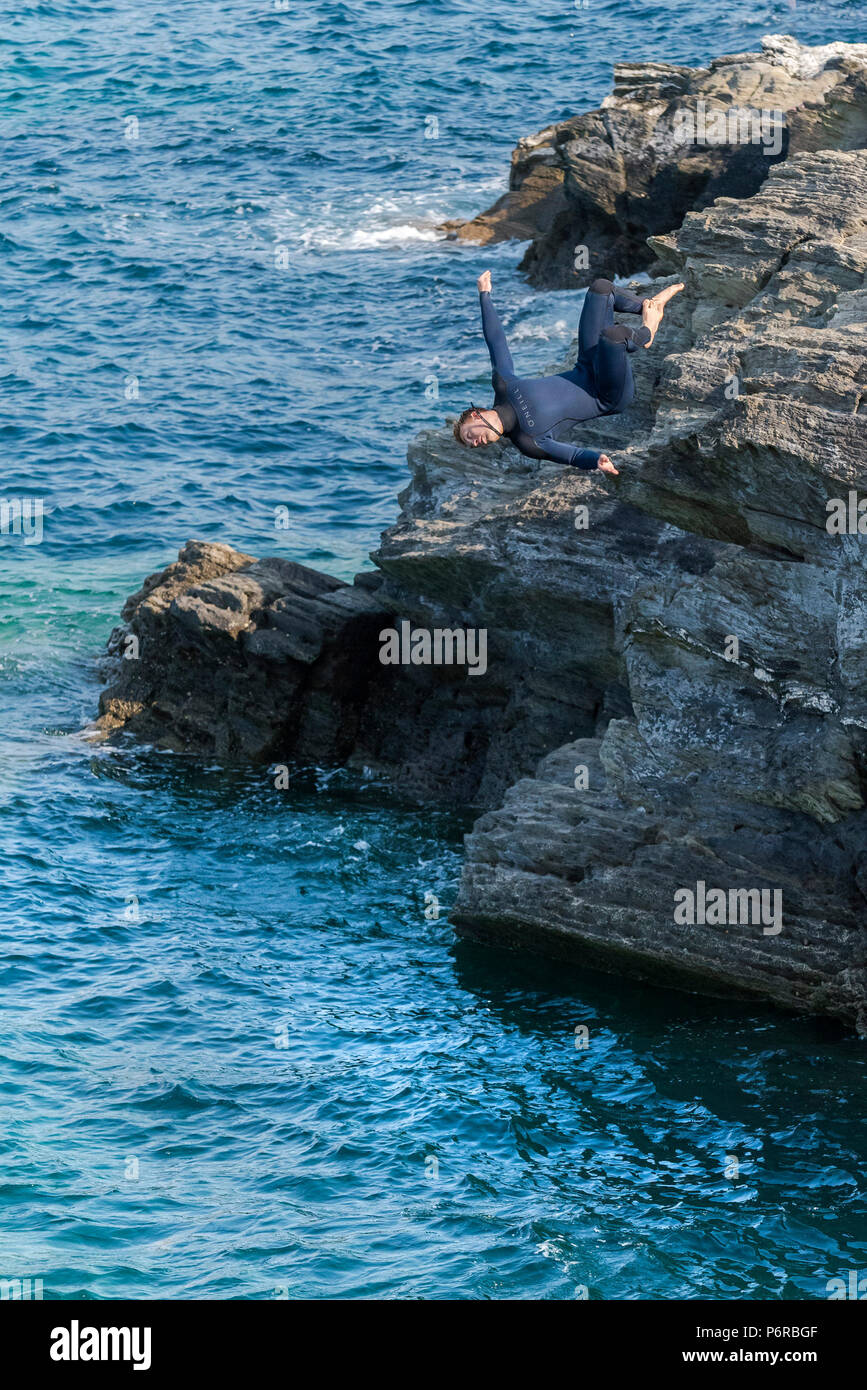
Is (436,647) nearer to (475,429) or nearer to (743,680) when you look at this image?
(743,680)

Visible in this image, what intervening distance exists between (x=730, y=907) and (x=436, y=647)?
9.82 m

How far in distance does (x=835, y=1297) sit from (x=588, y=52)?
68.7m

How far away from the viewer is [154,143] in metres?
70.0

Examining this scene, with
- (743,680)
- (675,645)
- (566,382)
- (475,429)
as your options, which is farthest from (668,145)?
(475,429)

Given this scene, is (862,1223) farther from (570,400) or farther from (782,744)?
(570,400)

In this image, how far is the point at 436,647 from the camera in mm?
30078

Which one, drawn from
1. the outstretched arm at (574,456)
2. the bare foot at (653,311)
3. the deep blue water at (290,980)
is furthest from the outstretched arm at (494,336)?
the deep blue water at (290,980)

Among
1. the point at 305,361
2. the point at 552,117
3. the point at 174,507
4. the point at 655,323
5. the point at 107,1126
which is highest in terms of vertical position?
the point at 552,117

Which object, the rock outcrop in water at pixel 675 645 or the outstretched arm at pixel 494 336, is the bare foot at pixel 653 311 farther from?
the rock outcrop in water at pixel 675 645

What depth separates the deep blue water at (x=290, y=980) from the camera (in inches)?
715

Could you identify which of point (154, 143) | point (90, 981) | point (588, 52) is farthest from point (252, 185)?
point (90, 981)

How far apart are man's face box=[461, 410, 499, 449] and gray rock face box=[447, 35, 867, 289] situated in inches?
946

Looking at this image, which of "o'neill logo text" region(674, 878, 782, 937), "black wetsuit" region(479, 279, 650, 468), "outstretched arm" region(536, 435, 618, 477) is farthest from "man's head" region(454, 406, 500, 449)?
"o'neill logo text" region(674, 878, 782, 937)

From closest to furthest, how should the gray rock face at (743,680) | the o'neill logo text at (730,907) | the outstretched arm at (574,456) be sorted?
the outstretched arm at (574,456), the gray rock face at (743,680), the o'neill logo text at (730,907)
